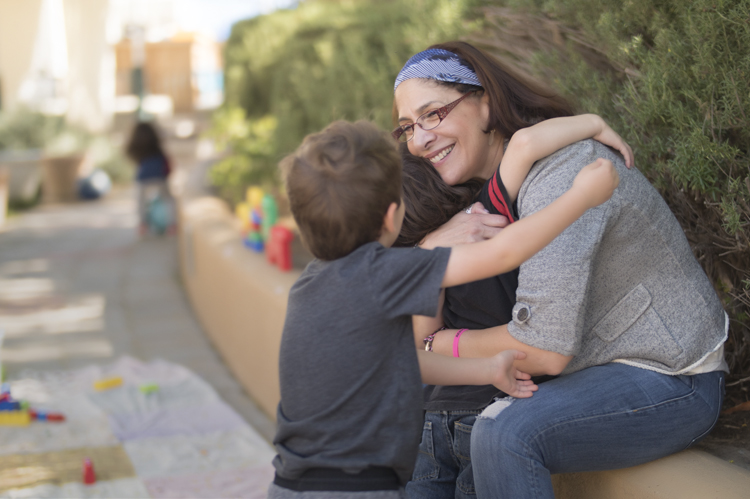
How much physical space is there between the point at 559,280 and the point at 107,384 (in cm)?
354

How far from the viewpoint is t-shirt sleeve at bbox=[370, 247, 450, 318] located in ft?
5.47

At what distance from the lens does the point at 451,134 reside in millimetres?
2342

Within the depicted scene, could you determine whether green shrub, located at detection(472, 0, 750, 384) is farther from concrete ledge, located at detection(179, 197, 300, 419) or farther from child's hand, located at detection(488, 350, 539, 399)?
Answer: concrete ledge, located at detection(179, 197, 300, 419)

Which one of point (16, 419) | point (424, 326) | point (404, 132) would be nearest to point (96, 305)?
point (16, 419)

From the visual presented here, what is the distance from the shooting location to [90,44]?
17.5 meters

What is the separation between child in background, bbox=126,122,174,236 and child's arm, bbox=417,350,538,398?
27.9 feet

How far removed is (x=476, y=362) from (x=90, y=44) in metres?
17.9

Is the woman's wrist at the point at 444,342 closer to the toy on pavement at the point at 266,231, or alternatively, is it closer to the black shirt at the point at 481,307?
the black shirt at the point at 481,307

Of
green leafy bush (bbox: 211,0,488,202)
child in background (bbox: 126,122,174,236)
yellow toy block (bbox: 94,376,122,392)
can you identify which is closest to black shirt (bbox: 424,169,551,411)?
green leafy bush (bbox: 211,0,488,202)

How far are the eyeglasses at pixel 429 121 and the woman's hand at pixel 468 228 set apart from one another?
0.36m

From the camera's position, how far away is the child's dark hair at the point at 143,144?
394 inches

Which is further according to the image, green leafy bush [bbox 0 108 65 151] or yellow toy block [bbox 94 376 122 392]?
green leafy bush [bbox 0 108 65 151]

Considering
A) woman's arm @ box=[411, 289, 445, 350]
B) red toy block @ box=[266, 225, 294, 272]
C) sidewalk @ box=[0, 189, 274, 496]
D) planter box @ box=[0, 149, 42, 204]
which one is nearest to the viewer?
woman's arm @ box=[411, 289, 445, 350]

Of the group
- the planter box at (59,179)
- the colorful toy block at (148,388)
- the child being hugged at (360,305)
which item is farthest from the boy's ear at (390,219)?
the planter box at (59,179)
